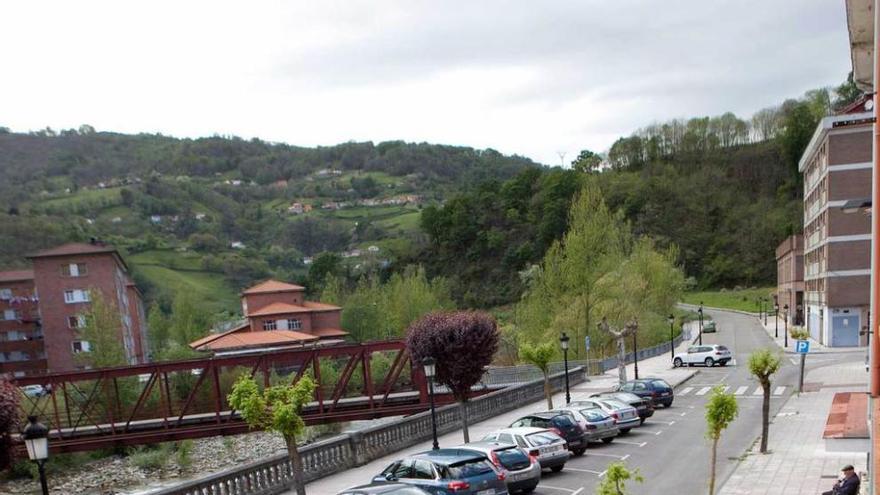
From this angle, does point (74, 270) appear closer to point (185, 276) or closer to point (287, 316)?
point (287, 316)

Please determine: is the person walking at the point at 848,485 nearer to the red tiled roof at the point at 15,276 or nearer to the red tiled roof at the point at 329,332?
the red tiled roof at the point at 329,332

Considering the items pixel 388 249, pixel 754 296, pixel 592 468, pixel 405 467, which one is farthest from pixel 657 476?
pixel 388 249

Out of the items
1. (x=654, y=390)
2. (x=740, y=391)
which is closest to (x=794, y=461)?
(x=654, y=390)

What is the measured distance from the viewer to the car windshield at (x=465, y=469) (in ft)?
44.8

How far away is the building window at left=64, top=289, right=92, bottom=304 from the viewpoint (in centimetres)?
6400

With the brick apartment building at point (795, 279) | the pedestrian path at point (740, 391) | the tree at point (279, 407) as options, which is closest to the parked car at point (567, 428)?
the tree at point (279, 407)

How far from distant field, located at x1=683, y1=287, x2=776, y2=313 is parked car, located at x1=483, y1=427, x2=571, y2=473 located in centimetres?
7766

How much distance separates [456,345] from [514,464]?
27.8ft

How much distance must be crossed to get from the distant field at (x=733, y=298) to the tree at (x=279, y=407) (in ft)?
273

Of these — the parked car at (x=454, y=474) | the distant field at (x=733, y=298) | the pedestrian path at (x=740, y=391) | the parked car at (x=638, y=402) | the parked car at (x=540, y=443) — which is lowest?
the distant field at (x=733, y=298)

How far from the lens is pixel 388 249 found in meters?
135

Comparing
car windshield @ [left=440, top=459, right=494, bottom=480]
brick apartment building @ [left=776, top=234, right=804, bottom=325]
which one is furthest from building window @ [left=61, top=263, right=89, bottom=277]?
brick apartment building @ [left=776, top=234, right=804, bottom=325]

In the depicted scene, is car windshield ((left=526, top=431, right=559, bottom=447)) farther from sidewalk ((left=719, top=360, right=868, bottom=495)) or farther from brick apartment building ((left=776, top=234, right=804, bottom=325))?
brick apartment building ((left=776, top=234, right=804, bottom=325))

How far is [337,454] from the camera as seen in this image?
64.5 ft
